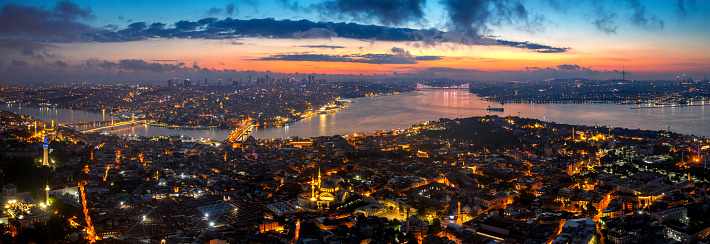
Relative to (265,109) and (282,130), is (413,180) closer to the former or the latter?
(282,130)

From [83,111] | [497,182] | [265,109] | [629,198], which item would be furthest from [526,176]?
[83,111]

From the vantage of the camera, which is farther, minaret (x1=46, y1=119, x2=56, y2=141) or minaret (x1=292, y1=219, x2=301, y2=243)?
minaret (x1=46, y1=119, x2=56, y2=141)

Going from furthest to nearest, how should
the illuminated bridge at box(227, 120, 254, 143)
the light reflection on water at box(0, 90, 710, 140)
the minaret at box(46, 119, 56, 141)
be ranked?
the light reflection on water at box(0, 90, 710, 140), the illuminated bridge at box(227, 120, 254, 143), the minaret at box(46, 119, 56, 141)

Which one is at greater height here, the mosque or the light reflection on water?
the light reflection on water

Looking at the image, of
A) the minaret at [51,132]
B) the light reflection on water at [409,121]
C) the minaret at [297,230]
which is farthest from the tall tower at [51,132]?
the minaret at [297,230]

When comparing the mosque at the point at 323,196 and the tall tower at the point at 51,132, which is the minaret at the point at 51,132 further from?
the mosque at the point at 323,196

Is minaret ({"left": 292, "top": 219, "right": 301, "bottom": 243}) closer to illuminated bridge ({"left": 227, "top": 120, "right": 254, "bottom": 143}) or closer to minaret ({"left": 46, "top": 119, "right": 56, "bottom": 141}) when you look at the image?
illuminated bridge ({"left": 227, "top": 120, "right": 254, "bottom": 143})

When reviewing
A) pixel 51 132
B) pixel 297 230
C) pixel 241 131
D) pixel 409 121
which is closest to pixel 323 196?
pixel 297 230

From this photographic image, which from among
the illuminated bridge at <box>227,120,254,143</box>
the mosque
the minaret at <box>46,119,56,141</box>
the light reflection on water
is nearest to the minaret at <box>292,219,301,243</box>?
the mosque
